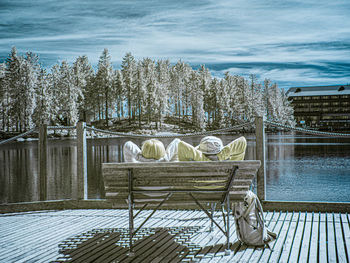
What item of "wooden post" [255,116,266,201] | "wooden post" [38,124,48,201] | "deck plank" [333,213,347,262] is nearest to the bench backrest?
"deck plank" [333,213,347,262]

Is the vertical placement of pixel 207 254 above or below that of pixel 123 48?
below

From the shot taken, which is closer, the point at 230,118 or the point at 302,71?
the point at 230,118

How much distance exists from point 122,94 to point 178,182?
5678cm

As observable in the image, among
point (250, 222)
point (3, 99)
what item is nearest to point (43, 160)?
point (250, 222)

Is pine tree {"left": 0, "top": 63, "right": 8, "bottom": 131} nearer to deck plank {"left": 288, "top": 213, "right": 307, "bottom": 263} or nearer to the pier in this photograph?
the pier

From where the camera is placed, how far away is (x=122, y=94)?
59.0 meters

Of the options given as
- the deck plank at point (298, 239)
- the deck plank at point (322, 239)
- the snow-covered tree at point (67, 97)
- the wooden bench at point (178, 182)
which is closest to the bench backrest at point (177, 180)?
the wooden bench at point (178, 182)

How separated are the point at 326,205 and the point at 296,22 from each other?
396 feet

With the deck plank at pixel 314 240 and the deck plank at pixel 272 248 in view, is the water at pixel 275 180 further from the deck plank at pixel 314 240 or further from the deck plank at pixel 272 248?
the deck plank at pixel 272 248

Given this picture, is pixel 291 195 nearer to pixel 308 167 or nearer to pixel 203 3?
pixel 308 167

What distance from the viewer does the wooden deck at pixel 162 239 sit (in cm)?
297

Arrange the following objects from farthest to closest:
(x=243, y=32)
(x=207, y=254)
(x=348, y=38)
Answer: (x=348, y=38), (x=243, y=32), (x=207, y=254)

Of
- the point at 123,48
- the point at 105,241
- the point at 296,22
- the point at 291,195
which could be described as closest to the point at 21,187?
the point at 291,195

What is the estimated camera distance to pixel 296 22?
116 meters
